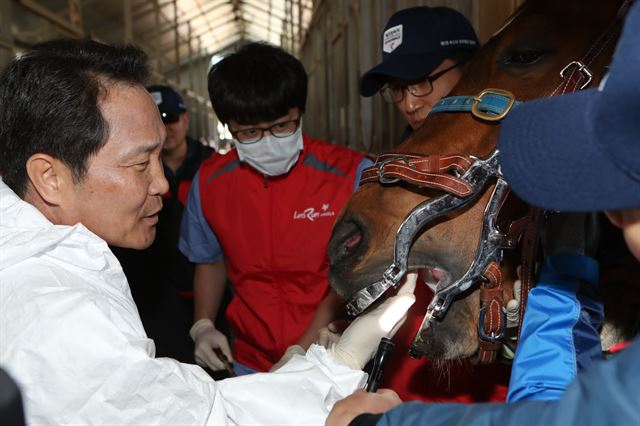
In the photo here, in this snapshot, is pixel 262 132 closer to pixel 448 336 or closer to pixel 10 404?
pixel 448 336

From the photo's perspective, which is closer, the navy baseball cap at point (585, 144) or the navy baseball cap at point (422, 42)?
the navy baseball cap at point (585, 144)

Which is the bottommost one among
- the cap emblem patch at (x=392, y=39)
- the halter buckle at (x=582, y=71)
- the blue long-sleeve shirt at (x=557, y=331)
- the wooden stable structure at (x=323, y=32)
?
the wooden stable structure at (x=323, y=32)

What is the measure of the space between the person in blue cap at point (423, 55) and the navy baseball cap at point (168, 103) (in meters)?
2.13

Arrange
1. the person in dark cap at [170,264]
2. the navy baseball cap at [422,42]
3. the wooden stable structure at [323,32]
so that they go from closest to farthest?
the navy baseball cap at [422,42] < the person in dark cap at [170,264] < the wooden stable structure at [323,32]

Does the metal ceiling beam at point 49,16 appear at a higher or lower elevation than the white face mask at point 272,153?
lower

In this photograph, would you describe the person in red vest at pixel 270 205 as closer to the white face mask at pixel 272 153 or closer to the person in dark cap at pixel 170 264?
the white face mask at pixel 272 153

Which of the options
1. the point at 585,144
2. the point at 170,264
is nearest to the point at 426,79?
the point at 585,144

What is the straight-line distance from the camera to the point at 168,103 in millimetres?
4066

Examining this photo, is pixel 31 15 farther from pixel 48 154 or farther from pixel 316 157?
pixel 48 154

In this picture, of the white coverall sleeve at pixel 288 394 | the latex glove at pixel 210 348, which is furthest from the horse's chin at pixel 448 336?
the latex glove at pixel 210 348

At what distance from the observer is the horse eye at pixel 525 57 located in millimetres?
1650

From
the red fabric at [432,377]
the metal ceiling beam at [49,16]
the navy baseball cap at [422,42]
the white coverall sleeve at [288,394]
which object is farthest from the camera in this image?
the metal ceiling beam at [49,16]

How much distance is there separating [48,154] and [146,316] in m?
1.51

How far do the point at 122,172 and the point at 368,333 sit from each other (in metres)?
0.70
